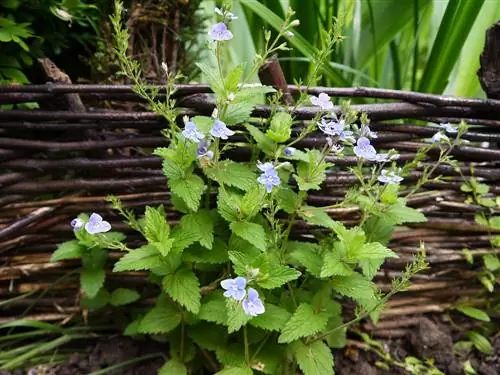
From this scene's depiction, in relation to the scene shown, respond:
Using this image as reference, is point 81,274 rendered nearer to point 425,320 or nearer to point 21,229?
point 21,229

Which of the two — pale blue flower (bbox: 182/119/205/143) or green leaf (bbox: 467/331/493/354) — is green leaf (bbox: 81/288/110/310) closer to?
pale blue flower (bbox: 182/119/205/143)

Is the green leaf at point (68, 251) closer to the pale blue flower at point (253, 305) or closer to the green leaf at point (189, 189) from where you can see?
the green leaf at point (189, 189)

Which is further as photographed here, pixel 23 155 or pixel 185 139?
pixel 23 155

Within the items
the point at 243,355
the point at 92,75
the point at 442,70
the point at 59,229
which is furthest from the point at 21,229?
the point at 442,70

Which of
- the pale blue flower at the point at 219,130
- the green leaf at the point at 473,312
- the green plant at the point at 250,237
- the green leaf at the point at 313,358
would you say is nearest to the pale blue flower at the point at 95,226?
the green plant at the point at 250,237

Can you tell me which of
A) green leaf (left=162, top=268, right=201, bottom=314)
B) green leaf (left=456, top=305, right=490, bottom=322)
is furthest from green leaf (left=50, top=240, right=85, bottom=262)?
green leaf (left=456, top=305, right=490, bottom=322)

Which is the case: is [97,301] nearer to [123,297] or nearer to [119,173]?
[123,297]

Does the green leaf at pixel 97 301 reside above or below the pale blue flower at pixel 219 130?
below
